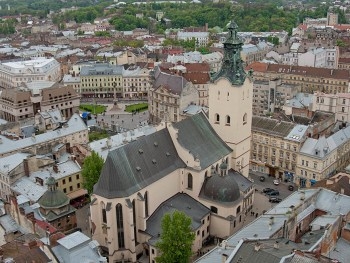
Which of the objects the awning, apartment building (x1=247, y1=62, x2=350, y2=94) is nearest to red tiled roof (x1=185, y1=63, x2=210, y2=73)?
apartment building (x1=247, y1=62, x2=350, y2=94)

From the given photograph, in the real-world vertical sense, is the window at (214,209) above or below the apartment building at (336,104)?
below

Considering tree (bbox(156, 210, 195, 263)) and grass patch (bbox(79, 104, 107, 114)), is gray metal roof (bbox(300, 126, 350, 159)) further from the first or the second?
grass patch (bbox(79, 104, 107, 114))

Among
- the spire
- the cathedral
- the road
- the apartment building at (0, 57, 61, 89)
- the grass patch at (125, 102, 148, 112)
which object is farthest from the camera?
the apartment building at (0, 57, 61, 89)

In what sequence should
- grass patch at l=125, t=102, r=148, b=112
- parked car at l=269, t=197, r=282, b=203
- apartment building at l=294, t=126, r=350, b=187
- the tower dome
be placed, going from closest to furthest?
1. the tower dome
2. parked car at l=269, t=197, r=282, b=203
3. apartment building at l=294, t=126, r=350, b=187
4. grass patch at l=125, t=102, r=148, b=112

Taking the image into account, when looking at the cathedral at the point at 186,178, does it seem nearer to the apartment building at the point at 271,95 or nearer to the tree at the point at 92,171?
the tree at the point at 92,171

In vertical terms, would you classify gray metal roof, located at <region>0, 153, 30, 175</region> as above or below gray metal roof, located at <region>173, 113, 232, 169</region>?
below

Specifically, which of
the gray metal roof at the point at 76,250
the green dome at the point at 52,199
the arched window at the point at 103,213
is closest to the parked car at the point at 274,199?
the arched window at the point at 103,213

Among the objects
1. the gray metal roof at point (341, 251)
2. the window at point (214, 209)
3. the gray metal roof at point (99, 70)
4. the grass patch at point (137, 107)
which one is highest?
the gray metal roof at point (99, 70)
